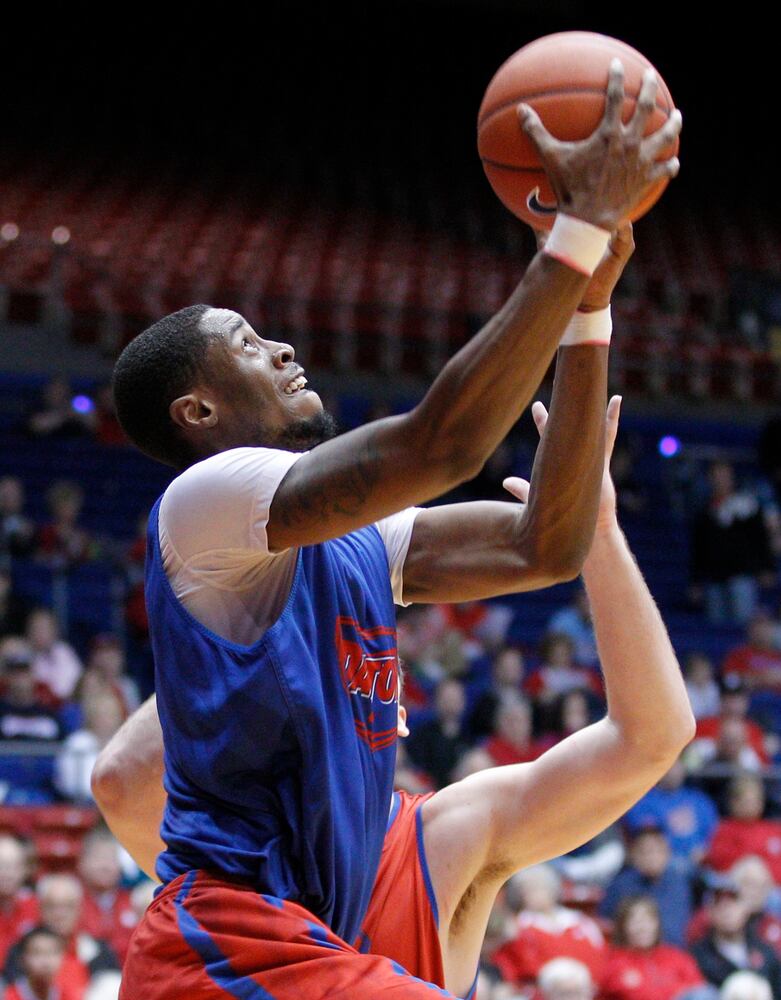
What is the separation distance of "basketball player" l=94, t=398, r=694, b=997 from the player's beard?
0.39 meters

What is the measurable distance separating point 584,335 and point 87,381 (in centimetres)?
978

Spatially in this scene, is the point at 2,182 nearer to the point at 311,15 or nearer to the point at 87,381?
the point at 87,381

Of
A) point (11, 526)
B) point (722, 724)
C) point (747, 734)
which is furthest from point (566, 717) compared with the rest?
point (11, 526)

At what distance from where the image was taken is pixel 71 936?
588cm

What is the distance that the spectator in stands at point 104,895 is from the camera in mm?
6242

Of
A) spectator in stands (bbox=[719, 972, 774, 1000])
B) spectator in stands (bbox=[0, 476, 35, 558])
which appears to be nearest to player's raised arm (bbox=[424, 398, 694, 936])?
spectator in stands (bbox=[719, 972, 774, 1000])

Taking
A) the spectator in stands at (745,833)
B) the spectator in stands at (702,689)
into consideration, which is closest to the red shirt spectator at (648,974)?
the spectator in stands at (745,833)

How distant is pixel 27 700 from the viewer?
25.0 feet

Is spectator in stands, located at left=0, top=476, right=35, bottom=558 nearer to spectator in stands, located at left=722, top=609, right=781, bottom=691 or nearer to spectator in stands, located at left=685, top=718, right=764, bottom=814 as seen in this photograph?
spectator in stands, located at left=685, top=718, right=764, bottom=814

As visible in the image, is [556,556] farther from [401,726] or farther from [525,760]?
[525,760]

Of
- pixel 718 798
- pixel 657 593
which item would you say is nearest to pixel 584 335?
pixel 718 798

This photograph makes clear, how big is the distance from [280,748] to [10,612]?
6.25 m

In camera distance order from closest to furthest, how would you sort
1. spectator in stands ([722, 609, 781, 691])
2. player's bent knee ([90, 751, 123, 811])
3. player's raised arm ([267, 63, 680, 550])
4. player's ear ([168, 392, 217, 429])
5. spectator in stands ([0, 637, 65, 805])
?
1. player's raised arm ([267, 63, 680, 550])
2. player's ear ([168, 392, 217, 429])
3. player's bent knee ([90, 751, 123, 811])
4. spectator in stands ([0, 637, 65, 805])
5. spectator in stands ([722, 609, 781, 691])

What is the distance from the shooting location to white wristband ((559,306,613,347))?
2.29 m
